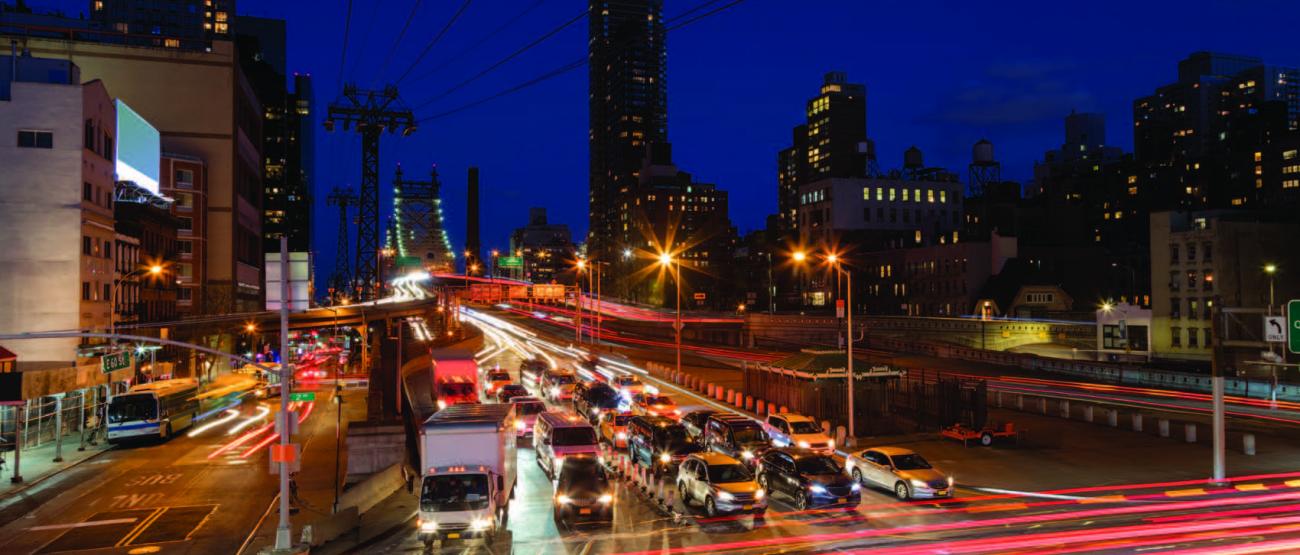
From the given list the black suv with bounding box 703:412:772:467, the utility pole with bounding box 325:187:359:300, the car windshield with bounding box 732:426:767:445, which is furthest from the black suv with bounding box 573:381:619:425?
the utility pole with bounding box 325:187:359:300

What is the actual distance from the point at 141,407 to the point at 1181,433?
45893mm

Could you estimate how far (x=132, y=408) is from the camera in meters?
38.2

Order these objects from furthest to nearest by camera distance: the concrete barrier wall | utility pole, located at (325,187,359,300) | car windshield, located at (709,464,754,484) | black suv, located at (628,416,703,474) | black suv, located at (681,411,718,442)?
utility pole, located at (325,187,359,300) < black suv, located at (681,411,718,442) < the concrete barrier wall < black suv, located at (628,416,703,474) < car windshield, located at (709,464,754,484)

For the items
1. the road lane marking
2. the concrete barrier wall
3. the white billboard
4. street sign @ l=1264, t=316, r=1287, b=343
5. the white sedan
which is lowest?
the concrete barrier wall

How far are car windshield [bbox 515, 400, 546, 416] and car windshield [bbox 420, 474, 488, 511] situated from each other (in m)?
15.2

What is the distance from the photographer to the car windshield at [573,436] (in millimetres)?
27438

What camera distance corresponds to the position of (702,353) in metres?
78.0

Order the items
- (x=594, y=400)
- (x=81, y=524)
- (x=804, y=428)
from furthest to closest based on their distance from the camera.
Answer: (x=594, y=400) < (x=804, y=428) < (x=81, y=524)

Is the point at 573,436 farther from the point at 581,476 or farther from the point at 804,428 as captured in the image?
the point at 804,428

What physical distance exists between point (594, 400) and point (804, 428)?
11.5m

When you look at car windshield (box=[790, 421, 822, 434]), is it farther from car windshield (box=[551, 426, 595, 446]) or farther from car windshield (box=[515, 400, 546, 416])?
car windshield (box=[515, 400, 546, 416])

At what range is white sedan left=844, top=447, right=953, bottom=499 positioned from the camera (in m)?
23.6

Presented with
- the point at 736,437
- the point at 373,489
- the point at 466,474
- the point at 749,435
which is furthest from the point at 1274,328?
the point at 373,489

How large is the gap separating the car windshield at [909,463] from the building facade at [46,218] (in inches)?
1737
